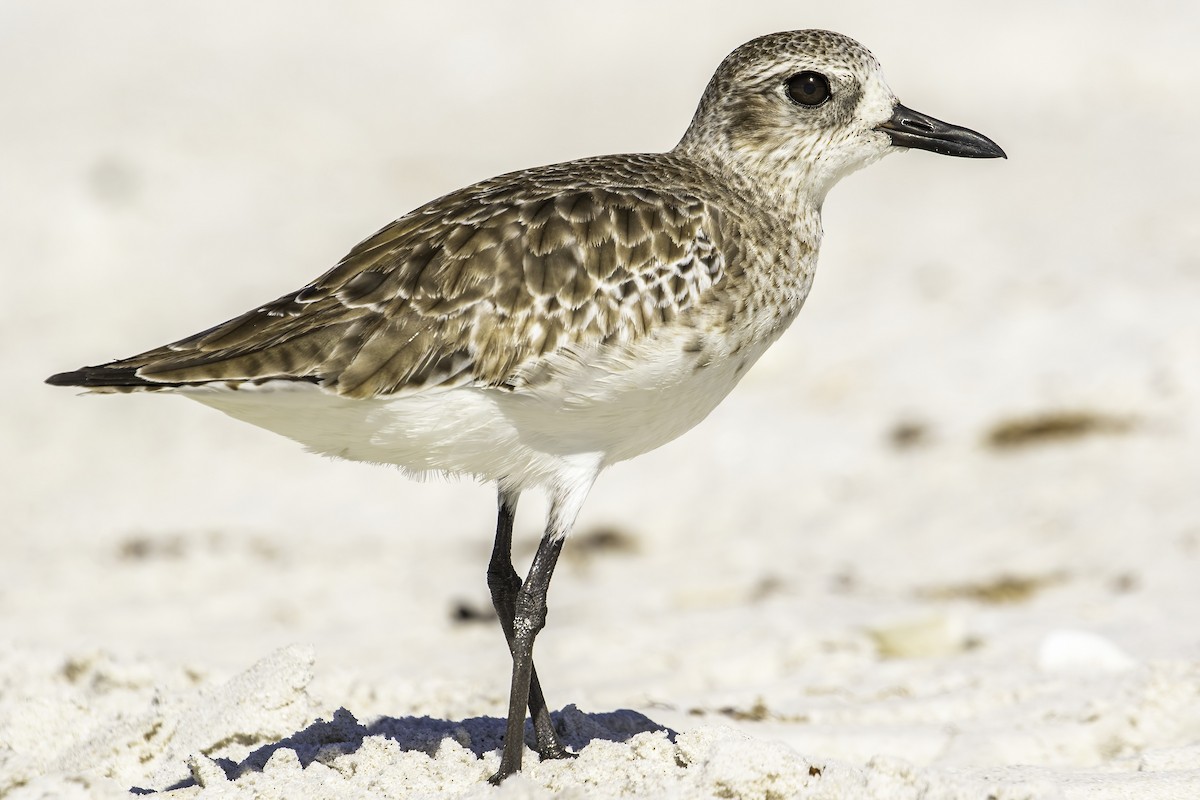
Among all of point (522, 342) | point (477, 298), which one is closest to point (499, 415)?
point (522, 342)

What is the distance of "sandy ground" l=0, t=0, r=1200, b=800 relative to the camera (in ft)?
17.3

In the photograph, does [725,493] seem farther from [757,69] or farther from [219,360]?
[219,360]

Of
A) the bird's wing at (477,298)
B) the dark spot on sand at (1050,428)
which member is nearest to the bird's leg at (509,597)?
the bird's wing at (477,298)

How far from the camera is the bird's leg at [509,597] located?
4957mm

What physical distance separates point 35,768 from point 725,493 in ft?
16.8

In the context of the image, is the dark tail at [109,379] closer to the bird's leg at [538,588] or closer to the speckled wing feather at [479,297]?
the speckled wing feather at [479,297]

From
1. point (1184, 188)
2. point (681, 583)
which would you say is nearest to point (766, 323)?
point (681, 583)

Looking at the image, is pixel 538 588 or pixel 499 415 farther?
pixel 538 588

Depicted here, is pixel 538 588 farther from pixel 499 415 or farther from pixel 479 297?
pixel 479 297

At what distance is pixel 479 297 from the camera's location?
4656 millimetres

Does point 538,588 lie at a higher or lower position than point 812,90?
lower

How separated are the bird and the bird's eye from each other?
462 mm

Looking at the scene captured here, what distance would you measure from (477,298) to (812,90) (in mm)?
1536

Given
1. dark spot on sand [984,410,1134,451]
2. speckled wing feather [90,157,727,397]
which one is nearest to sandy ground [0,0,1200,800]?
dark spot on sand [984,410,1134,451]
